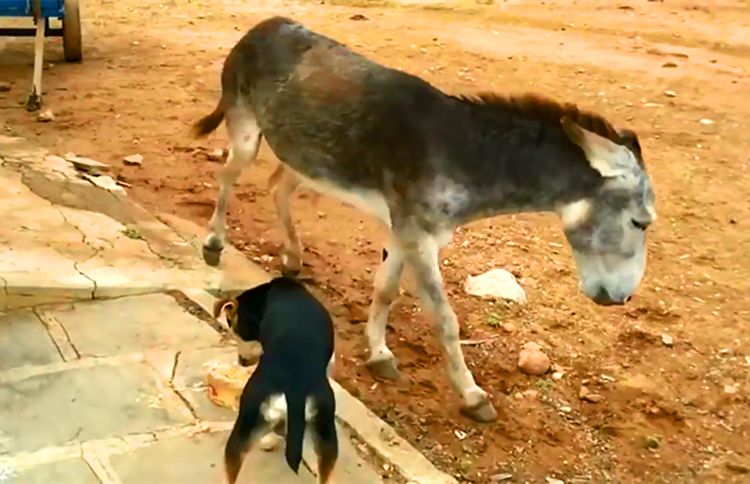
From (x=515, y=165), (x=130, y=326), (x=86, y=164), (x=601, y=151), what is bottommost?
(x=86, y=164)

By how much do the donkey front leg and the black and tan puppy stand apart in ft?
6.96

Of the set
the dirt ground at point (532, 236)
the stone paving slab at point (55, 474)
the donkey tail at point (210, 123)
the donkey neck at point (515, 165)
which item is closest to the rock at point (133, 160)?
the dirt ground at point (532, 236)

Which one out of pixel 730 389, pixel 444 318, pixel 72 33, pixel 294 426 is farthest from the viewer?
pixel 72 33

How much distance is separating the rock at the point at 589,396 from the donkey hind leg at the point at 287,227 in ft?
5.51

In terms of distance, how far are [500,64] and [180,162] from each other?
428 cm

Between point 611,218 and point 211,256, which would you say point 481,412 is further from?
point 211,256

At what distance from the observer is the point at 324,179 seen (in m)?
4.63

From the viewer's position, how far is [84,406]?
12.9 feet

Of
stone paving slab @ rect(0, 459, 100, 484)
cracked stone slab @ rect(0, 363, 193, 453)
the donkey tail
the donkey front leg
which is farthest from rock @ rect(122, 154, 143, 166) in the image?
stone paving slab @ rect(0, 459, 100, 484)

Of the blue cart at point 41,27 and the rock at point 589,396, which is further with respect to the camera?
the blue cart at point 41,27

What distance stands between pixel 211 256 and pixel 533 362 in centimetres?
169

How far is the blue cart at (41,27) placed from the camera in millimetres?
8266

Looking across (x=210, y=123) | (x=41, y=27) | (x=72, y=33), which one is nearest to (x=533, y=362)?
(x=210, y=123)

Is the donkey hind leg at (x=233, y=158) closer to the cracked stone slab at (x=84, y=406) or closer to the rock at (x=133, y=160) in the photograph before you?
the cracked stone slab at (x=84, y=406)
